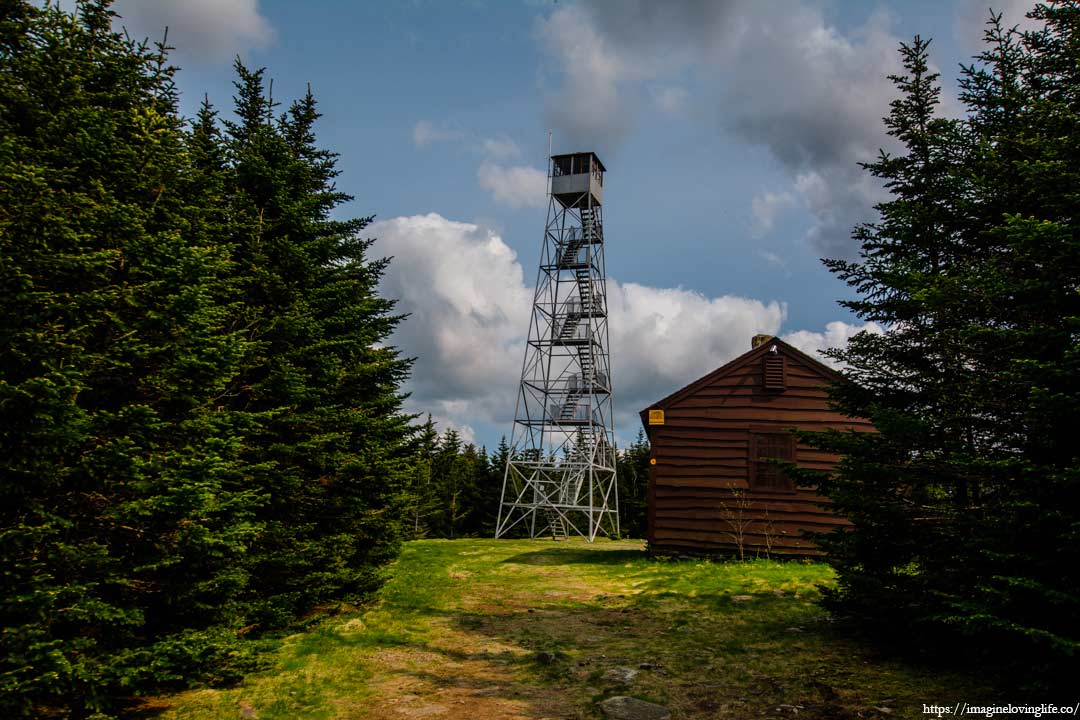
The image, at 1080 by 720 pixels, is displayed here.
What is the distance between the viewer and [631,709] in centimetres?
672

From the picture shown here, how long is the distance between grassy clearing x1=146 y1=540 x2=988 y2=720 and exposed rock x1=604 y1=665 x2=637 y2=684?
0.22 feet

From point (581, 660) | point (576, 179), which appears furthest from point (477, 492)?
point (581, 660)

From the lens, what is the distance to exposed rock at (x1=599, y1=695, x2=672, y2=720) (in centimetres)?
653

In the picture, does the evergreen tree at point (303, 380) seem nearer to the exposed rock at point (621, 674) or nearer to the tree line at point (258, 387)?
the tree line at point (258, 387)

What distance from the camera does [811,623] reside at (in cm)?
978

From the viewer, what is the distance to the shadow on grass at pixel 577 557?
1856 cm

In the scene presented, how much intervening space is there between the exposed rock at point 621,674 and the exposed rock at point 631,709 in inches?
26.5

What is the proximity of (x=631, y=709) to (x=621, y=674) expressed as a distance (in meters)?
1.24

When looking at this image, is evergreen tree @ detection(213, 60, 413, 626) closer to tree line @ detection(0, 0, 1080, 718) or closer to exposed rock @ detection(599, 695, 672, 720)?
tree line @ detection(0, 0, 1080, 718)

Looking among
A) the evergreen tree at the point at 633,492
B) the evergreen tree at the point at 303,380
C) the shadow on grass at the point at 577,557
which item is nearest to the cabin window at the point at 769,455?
the shadow on grass at the point at 577,557

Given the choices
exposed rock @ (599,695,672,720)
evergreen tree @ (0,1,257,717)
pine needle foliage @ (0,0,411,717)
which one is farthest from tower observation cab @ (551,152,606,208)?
exposed rock @ (599,695,672,720)

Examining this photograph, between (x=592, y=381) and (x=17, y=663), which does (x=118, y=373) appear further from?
(x=592, y=381)

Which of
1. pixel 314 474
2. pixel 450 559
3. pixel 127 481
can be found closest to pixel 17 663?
pixel 127 481

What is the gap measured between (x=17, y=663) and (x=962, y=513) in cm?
944
